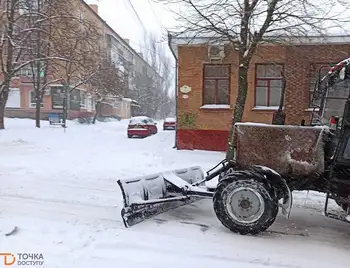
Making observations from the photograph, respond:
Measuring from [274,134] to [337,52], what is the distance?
11.3 meters

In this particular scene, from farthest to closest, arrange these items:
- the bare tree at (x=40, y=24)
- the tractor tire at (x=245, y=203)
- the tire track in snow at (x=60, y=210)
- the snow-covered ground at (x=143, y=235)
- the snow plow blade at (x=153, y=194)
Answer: the bare tree at (x=40, y=24), the tire track in snow at (x=60, y=210), the snow plow blade at (x=153, y=194), the tractor tire at (x=245, y=203), the snow-covered ground at (x=143, y=235)

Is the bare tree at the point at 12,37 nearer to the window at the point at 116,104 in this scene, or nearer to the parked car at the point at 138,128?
the parked car at the point at 138,128

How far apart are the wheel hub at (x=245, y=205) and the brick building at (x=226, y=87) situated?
10.7 m

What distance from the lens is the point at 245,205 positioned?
5746 millimetres

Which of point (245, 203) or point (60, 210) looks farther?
point (60, 210)

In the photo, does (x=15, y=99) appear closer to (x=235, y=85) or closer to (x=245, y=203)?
(x=235, y=85)

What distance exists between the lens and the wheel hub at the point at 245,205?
5.68m

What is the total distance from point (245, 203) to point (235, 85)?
11.1m

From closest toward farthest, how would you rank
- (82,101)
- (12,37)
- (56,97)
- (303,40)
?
(303,40) → (12,37) → (56,97) → (82,101)

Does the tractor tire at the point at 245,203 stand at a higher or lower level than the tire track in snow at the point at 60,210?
higher

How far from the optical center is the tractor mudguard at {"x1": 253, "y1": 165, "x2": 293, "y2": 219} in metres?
5.73

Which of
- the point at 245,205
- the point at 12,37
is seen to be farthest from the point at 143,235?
the point at 12,37

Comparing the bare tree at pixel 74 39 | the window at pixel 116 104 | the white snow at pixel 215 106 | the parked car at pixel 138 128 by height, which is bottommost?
the parked car at pixel 138 128

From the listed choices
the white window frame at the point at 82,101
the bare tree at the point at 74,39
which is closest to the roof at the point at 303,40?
the bare tree at the point at 74,39
